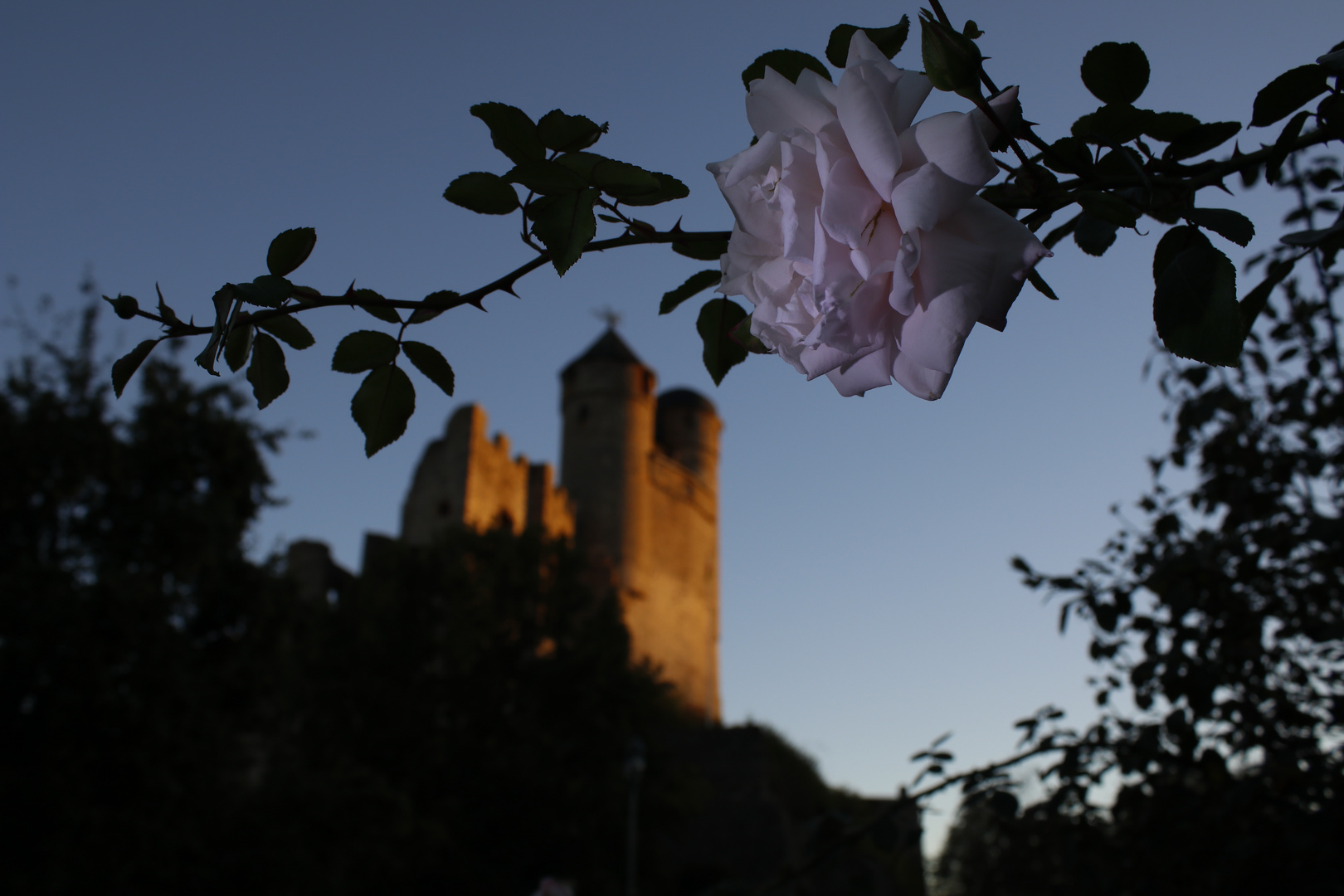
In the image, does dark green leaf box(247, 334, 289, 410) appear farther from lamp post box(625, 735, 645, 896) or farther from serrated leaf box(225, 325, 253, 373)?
lamp post box(625, 735, 645, 896)

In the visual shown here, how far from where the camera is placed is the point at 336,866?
12.8 metres

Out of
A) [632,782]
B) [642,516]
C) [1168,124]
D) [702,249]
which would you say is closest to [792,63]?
[702,249]

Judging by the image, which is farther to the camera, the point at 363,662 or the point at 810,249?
the point at 363,662

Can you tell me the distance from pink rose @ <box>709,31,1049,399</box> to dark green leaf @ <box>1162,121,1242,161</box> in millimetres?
212

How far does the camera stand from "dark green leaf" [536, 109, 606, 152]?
2.57 feet

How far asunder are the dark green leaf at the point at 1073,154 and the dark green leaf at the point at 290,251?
1.93ft

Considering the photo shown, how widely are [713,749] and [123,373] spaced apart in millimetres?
20775

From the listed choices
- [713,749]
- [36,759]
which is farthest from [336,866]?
[713,749]

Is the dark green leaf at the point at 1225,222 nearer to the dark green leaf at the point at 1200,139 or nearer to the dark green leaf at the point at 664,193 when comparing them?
the dark green leaf at the point at 1200,139

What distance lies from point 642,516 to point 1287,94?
2759cm

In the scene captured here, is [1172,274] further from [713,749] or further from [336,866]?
[713,749]

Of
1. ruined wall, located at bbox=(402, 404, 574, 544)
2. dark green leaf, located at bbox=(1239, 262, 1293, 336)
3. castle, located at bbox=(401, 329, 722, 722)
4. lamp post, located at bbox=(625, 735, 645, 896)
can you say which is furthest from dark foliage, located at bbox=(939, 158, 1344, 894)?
castle, located at bbox=(401, 329, 722, 722)

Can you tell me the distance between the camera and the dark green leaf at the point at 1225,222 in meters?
0.67

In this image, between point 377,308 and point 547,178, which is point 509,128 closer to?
point 547,178
